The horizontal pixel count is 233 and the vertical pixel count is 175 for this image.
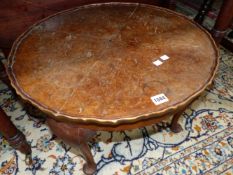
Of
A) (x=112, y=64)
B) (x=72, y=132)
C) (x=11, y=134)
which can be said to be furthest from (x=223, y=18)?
(x=11, y=134)

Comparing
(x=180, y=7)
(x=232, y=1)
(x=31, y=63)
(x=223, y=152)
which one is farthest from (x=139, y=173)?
(x=180, y=7)

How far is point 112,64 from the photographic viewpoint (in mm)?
919

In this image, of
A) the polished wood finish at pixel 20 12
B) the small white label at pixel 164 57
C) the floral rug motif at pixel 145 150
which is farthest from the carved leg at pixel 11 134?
the small white label at pixel 164 57

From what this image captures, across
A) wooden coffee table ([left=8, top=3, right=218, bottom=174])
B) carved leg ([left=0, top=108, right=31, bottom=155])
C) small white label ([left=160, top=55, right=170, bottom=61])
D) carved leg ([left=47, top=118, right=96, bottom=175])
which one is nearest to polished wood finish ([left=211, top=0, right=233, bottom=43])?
wooden coffee table ([left=8, top=3, right=218, bottom=174])

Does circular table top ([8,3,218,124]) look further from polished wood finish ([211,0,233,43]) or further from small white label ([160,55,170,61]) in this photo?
polished wood finish ([211,0,233,43])

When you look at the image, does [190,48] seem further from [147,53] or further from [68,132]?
[68,132]

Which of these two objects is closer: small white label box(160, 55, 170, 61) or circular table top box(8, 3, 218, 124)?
circular table top box(8, 3, 218, 124)

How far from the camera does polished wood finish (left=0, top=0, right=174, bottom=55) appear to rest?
1.30 m

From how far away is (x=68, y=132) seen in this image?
82cm

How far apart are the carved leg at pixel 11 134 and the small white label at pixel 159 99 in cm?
68

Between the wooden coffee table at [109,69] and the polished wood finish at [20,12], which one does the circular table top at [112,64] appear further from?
the polished wood finish at [20,12]

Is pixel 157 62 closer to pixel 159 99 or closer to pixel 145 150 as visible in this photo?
pixel 159 99

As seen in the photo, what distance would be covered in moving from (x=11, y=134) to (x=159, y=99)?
0.75m

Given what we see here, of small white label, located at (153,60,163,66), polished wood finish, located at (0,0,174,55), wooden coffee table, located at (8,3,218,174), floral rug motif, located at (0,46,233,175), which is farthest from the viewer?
polished wood finish, located at (0,0,174,55)
